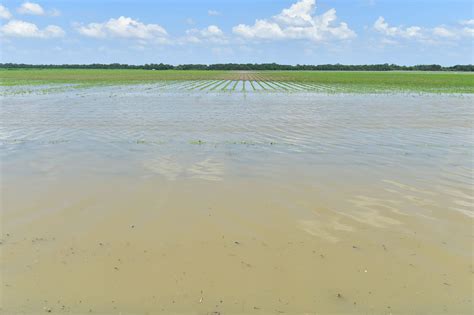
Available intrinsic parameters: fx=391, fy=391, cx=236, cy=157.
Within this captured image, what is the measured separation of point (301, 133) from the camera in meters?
13.0

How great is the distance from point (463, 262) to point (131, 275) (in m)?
3.78

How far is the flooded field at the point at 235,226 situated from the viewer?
3.86 metres

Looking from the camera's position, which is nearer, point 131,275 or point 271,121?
point 131,275

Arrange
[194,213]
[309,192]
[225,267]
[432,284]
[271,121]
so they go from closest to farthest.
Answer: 1. [432,284]
2. [225,267]
3. [194,213]
4. [309,192]
5. [271,121]

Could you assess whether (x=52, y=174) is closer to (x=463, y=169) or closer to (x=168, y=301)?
(x=168, y=301)

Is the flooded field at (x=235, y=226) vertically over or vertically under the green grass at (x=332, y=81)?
under

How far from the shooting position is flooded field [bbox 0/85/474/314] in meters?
3.86

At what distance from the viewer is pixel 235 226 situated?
5.46m

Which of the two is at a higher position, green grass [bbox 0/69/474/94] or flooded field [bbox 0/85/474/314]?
green grass [bbox 0/69/474/94]

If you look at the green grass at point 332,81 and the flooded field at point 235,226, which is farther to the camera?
the green grass at point 332,81

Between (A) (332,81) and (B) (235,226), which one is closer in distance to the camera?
(B) (235,226)

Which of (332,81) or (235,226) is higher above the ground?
(332,81)

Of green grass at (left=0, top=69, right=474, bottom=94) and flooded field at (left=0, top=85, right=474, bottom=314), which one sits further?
green grass at (left=0, top=69, right=474, bottom=94)

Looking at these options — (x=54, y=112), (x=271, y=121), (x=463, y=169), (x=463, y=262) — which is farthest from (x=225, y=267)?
(x=54, y=112)
